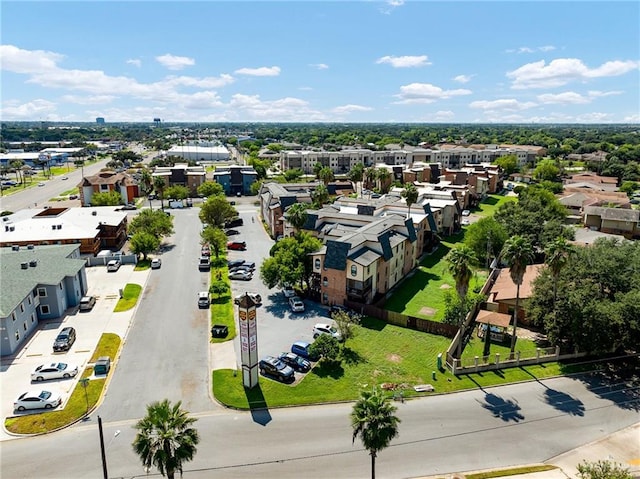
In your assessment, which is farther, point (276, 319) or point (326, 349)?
point (276, 319)

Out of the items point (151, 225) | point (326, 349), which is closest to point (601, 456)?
point (326, 349)

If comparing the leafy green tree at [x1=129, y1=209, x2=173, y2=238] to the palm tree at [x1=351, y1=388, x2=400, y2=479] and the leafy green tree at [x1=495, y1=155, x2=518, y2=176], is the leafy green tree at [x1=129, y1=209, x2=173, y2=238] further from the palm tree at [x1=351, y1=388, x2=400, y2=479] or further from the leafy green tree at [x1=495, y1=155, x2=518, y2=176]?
the leafy green tree at [x1=495, y1=155, x2=518, y2=176]

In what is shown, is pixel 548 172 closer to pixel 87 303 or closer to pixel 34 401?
pixel 87 303

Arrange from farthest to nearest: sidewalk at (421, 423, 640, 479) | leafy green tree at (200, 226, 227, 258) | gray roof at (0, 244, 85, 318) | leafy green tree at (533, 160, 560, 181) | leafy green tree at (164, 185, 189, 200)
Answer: leafy green tree at (533, 160, 560, 181), leafy green tree at (164, 185, 189, 200), leafy green tree at (200, 226, 227, 258), gray roof at (0, 244, 85, 318), sidewalk at (421, 423, 640, 479)

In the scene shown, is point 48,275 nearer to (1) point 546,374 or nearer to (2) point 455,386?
(2) point 455,386

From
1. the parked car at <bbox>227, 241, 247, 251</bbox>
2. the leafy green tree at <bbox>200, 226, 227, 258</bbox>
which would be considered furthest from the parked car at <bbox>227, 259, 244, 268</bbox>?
the parked car at <bbox>227, 241, 247, 251</bbox>

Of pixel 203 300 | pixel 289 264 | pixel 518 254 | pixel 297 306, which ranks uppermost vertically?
pixel 518 254

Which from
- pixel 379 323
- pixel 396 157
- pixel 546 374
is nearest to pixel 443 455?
pixel 546 374

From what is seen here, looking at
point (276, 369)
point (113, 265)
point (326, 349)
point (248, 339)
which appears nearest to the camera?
point (248, 339)
